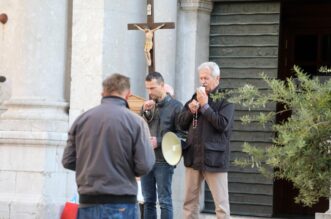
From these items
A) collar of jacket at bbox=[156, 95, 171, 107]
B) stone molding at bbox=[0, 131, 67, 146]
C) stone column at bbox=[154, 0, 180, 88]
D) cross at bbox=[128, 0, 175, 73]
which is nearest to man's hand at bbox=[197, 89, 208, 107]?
collar of jacket at bbox=[156, 95, 171, 107]

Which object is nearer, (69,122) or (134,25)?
(134,25)

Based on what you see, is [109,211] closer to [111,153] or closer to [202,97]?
[111,153]

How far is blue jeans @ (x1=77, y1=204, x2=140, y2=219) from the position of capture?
7.24 m

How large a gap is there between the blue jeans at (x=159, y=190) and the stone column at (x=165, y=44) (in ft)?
7.56

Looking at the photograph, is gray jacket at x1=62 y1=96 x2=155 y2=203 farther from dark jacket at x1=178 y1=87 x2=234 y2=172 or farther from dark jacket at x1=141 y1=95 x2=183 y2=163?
dark jacket at x1=141 y1=95 x2=183 y2=163

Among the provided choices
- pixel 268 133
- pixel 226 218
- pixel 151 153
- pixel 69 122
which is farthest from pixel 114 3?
pixel 151 153

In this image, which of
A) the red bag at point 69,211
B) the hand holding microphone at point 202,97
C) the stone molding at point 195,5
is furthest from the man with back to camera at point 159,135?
the stone molding at point 195,5

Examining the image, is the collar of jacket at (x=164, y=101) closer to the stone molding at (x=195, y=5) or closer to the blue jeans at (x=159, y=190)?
the blue jeans at (x=159, y=190)

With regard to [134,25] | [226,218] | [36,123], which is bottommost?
[226,218]

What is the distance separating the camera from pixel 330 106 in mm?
6547

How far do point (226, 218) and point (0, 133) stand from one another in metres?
3.68

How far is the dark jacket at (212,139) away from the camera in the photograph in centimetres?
931

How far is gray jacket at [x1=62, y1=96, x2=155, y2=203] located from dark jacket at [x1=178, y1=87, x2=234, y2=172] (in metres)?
2.03

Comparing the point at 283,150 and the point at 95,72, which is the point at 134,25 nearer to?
the point at 95,72
